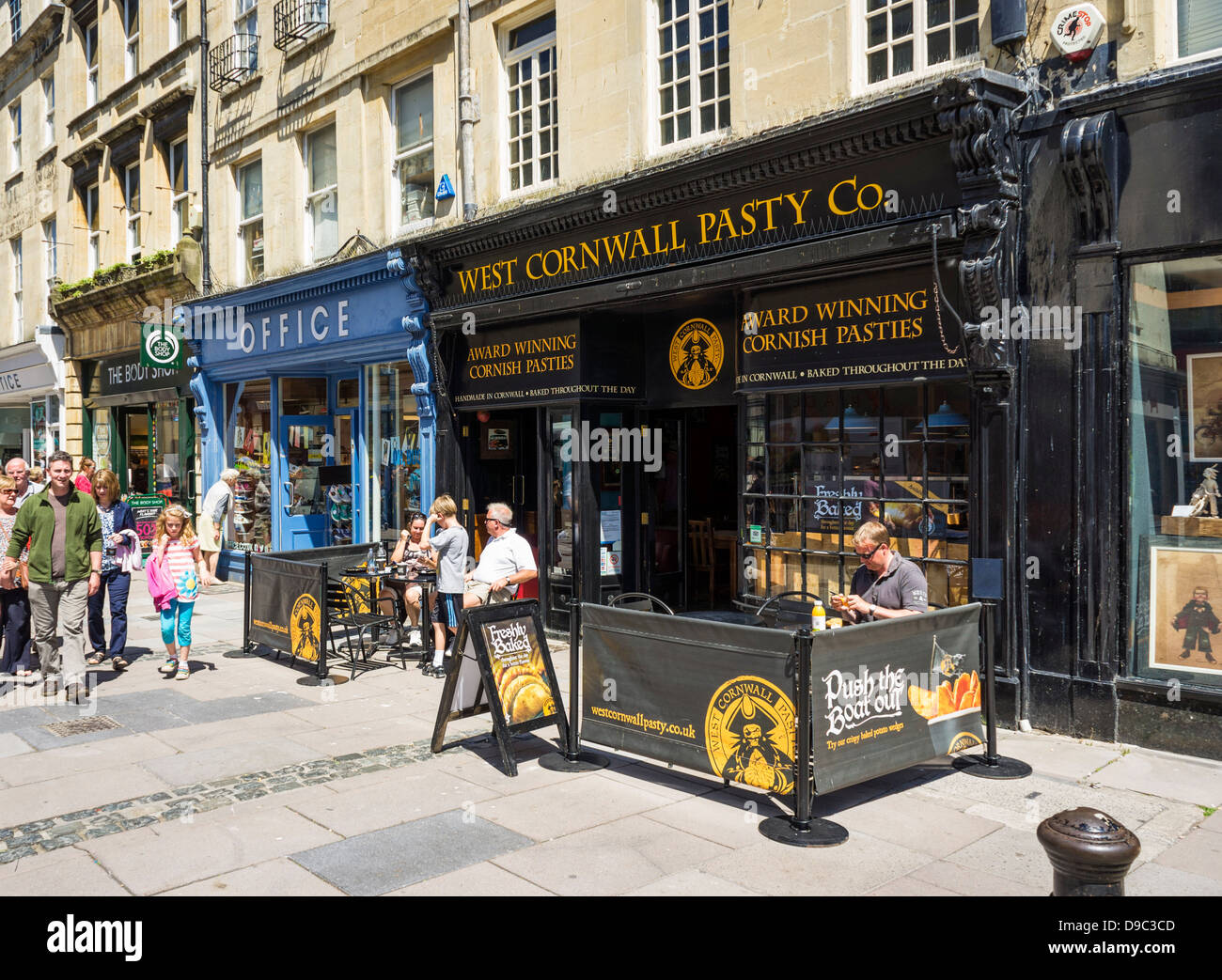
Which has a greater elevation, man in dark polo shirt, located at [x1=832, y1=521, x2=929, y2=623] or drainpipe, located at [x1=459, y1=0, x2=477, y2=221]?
drainpipe, located at [x1=459, y1=0, x2=477, y2=221]

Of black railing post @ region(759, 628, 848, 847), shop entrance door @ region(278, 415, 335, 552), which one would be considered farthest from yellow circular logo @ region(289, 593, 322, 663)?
shop entrance door @ region(278, 415, 335, 552)

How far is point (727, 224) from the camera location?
9180mm

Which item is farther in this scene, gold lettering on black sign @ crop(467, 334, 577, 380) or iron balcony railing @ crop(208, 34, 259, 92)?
iron balcony railing @ crop(208, 34, 259, 92)

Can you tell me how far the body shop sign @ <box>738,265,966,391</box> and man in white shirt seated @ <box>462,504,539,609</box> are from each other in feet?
8.04

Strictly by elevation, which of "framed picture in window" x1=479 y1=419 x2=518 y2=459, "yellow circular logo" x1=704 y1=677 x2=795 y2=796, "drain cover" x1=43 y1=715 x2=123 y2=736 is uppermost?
"framed picture in window" x1=479 y1=419 x2=518 y2=459

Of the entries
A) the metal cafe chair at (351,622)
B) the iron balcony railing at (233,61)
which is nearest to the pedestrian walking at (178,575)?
the metal cafe chair at (351,622)

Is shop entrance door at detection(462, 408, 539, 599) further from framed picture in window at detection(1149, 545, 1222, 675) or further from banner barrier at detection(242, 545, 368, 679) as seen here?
framed picture in window at detection(1149, 545, 1222, 675)

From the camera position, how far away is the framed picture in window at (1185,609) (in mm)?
6812

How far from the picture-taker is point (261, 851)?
17.1 ft

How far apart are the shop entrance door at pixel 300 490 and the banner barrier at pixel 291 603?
5.21 meters

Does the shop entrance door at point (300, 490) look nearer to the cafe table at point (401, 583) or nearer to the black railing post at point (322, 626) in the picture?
the cafe table at point (401, 583)

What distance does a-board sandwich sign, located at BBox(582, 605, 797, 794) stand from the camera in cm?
548

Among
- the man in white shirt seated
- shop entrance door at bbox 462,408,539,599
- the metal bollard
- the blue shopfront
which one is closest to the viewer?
the metal bollard

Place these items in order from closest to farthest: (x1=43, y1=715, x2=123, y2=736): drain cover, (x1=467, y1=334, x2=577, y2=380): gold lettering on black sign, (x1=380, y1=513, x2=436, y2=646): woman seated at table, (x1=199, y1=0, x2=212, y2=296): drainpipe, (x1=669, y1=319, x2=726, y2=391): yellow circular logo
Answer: (x1=43, y1=715, x2=123, y2=736): drain cover, (x1=669, y1=319, x2=726, y2=391): yellow circular logo, (x1=380, y1=513, x2=436, y2=646): woman seated at table, (x1=467, y1=334, x2=577, y2=380): gold lettering on black sign, (x1=199, y1=0, x2=212, y2=296): drainpipe
